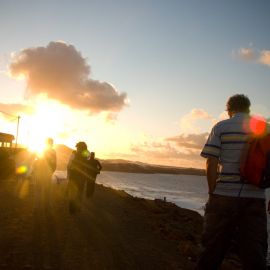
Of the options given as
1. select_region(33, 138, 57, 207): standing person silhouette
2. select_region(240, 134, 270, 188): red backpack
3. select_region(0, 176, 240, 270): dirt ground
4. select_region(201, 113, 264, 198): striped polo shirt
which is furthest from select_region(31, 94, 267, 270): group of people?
select_region(33, 138, 57, 207): standing person silhouette

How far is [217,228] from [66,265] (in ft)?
9.68

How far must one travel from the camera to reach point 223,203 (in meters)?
4.75

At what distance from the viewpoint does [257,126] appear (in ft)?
16.1

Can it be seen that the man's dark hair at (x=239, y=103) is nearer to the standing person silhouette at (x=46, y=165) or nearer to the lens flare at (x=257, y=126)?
the lens flare at (x=257, y=126)

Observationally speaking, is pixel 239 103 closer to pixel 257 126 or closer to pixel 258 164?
pixel 257 126

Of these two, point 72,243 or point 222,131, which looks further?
point 72,243

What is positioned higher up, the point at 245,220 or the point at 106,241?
the point at 245,220

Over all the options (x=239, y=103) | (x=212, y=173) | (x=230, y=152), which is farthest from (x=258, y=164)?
(x=239, y=103)

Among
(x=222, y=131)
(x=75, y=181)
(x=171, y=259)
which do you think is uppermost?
(x=222, y=131)

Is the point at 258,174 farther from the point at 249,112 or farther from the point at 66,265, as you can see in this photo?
the point at 66,265

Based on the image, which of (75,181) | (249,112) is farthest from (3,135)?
(249,112)

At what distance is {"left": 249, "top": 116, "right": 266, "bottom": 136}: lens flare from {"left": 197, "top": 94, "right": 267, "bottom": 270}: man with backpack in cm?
2

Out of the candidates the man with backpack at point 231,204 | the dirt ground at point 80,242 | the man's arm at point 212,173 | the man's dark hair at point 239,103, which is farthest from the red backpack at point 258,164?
the dirt ground at point 80,242

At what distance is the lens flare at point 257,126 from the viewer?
4.83 meters
